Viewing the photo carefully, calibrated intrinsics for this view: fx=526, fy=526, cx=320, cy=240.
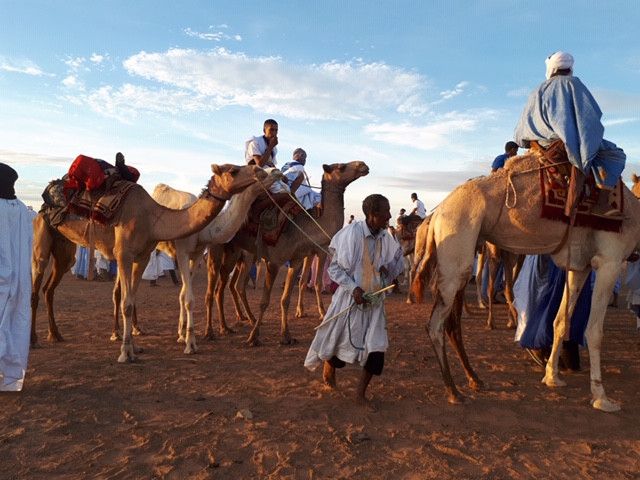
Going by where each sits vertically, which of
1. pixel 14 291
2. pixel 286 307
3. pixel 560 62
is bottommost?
pixel 286 307

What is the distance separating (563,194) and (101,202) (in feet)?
17.9

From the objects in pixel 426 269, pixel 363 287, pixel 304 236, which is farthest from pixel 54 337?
pixel 426 269

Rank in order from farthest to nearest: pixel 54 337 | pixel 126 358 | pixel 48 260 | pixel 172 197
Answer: pixel 172 197 → pixel 48 260 → pixel 54 337 → pixel 126 358

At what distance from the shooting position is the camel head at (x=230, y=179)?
667 centimetres

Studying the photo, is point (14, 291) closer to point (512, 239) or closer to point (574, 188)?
point (512, 239)

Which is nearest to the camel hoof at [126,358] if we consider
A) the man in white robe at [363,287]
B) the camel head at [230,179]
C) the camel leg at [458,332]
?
the camel head at [230,179]

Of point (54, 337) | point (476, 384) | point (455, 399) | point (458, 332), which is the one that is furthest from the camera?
point (54, 337)

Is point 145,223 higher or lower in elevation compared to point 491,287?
higher

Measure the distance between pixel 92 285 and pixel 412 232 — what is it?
10.0 meters

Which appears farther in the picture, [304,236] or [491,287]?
[491,287]

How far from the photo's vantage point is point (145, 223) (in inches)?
270

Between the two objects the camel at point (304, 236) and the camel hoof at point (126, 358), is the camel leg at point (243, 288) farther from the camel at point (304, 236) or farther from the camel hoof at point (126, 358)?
the camel hoof at point (126, 358)

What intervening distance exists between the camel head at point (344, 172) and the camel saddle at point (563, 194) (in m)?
3.14

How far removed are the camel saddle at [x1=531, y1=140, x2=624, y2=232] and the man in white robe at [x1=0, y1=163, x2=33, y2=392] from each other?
5.27 m
